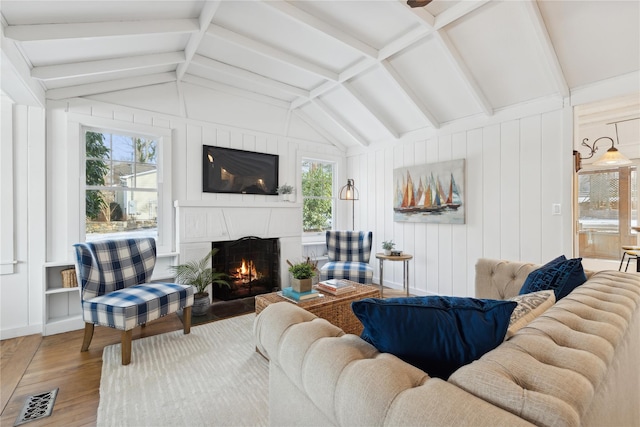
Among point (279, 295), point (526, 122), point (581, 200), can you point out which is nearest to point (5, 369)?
point (279, 295)

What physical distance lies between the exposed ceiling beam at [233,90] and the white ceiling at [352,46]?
0.03 meters

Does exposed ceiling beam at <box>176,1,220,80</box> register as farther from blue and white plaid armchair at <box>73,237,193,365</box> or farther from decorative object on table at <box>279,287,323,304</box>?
decorative object on table at <box>279,287,323,304</box>

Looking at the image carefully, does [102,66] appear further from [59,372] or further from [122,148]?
[59,372]

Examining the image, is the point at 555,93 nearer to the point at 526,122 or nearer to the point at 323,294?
the point at 526,122

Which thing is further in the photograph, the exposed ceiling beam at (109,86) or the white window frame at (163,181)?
the white window frame at (163,181)

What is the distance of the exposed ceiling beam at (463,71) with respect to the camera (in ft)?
9.05

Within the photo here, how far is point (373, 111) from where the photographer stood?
13.2ft

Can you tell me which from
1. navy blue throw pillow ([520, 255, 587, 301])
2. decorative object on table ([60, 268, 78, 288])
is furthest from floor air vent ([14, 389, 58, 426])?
navy blue throw pillow ([520, 255, 587, 301])

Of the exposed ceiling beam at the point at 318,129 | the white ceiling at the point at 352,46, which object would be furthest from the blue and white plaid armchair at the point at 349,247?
the white ceiling at the point at 352,46

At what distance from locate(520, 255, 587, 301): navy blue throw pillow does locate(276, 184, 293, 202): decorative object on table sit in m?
3.20

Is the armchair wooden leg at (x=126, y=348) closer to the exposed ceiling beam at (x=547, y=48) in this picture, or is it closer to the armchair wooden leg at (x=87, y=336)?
the armchair wooden leg at (x=87, y=336)

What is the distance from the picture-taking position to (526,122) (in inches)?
127

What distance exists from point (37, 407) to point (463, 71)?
428 cm

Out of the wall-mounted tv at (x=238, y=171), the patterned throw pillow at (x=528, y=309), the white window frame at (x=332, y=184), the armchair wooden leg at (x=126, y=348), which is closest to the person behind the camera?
the patterned throw pillow at (x=528, y=309)
